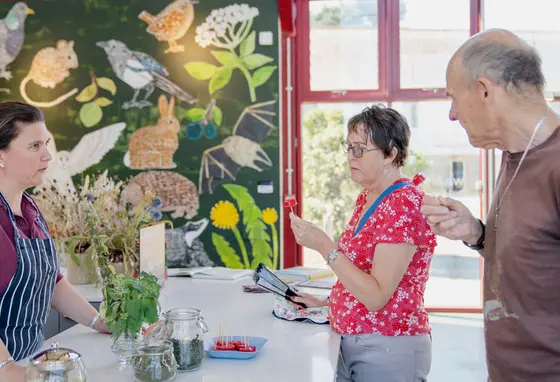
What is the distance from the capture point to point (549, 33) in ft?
19.3

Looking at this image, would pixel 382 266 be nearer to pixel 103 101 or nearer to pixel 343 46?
pixel 343 46

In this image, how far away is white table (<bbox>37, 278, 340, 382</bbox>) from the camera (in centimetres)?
176

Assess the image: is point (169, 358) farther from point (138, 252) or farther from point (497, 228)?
point (138, 252)

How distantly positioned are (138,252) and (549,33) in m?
4.66

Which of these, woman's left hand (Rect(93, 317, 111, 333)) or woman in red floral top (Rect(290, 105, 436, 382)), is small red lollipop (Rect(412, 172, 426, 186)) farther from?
woman's left hand (Rect(93, 317, 111, 333))

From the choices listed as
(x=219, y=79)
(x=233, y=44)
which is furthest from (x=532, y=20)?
(x=219, y=79)

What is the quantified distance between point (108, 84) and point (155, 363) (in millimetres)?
4793

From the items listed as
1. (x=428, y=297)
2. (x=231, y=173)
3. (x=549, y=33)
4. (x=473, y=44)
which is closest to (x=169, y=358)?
(x=473, y=44)

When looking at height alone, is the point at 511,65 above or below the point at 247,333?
above

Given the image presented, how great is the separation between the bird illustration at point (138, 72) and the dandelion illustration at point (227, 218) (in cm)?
104

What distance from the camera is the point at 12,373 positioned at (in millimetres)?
1569

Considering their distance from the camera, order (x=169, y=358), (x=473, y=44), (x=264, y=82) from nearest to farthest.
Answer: (x=473, y=44), (x=169, y=358), (x=264, y=82)

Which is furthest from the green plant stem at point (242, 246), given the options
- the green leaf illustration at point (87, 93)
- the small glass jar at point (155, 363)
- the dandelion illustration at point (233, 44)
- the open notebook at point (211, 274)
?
the small glass jar at point (155, 363)

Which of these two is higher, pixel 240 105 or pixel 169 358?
pixel 240 105
